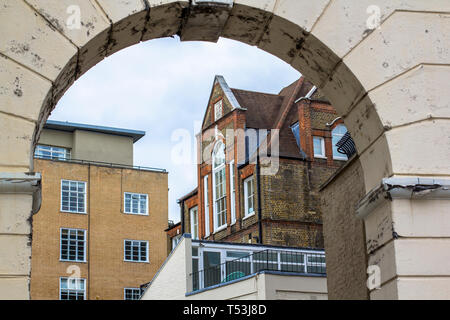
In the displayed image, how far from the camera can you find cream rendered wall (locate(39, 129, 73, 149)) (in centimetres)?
4475

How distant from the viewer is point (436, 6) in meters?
6.23

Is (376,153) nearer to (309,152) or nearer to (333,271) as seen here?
(333,271)

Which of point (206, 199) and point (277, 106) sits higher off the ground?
point (277, 106)

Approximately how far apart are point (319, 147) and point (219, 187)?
5.19 m

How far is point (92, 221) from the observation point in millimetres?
41500

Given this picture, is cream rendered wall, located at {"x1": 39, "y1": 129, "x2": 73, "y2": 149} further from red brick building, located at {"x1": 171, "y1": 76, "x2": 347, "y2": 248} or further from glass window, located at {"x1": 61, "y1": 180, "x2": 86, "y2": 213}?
red brick building, located at {"x1": 171, "y1": 76, "x2": 347, "y2": 248}

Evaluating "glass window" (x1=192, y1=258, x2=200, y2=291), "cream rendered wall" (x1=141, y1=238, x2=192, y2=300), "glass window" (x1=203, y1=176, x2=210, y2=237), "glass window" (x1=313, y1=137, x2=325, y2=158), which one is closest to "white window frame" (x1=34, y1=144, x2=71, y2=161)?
"glass window" (x1=203, y1=176, x2=210, y2=237)

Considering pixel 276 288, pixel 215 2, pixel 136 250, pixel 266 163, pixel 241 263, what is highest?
pixel 266 163

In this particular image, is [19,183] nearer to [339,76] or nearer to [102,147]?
[339,76]

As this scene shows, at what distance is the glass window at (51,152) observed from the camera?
43844 mm

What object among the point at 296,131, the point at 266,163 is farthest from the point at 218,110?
the point at 266,163

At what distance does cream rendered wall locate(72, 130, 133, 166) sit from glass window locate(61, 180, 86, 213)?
2.92 metres

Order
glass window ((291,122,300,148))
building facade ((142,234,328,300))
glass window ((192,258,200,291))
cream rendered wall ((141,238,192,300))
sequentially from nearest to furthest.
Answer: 1. building facade ((142,234,328,300))
2. cream rendered wall ((141,238,192,300))
3. glass window ((192,258,200,291))
4. glass window ((291,122,300,148))

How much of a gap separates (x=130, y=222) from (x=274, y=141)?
43.3ft
